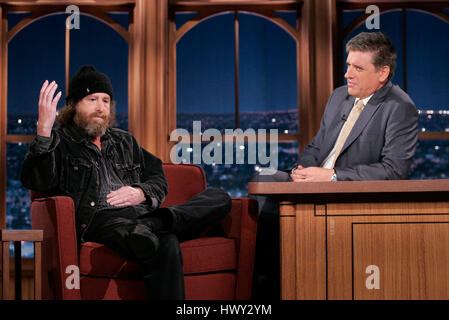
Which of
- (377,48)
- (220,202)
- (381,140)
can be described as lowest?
(220,202)

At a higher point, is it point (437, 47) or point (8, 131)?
point (437, 47)

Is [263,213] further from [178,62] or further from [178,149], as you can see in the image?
[178,62]

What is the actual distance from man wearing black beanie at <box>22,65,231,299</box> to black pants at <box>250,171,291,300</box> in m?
0.26

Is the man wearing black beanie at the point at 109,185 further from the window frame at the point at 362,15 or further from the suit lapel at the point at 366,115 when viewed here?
the window frame at the point at 362,15

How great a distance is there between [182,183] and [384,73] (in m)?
1.27

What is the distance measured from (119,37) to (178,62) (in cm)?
46

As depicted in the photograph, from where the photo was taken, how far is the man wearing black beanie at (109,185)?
2.60 metres

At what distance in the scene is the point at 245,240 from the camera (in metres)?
3.05

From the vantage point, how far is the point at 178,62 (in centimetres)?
454

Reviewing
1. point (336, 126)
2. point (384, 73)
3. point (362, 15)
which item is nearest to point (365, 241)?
point (336, 126)

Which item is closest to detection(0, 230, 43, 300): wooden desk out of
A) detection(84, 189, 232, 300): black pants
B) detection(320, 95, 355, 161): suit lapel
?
detection(84, 189, 232, 300): black pants

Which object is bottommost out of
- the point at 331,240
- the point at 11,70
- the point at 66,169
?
the point at 331,240

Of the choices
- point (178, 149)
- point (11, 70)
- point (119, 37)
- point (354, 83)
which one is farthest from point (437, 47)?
point (11, 70)

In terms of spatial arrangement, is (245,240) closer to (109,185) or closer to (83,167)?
(109,185)
